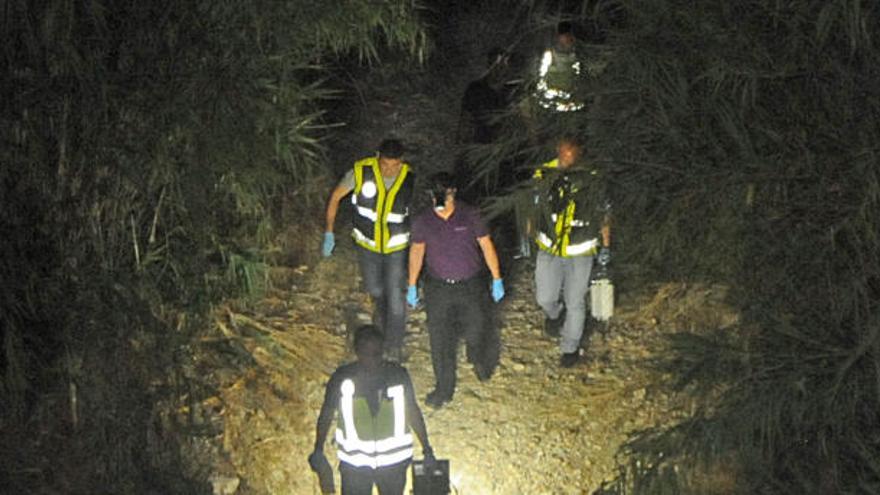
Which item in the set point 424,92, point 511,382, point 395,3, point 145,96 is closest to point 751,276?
point 145,96

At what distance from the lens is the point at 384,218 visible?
805 cm

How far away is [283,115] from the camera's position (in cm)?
773

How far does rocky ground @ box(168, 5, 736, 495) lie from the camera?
7559mm

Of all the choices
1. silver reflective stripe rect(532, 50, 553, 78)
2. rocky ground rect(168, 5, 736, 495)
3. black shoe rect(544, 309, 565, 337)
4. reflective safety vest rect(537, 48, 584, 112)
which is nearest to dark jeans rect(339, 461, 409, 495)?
rocky ground rect(168, 5, 736, 495)

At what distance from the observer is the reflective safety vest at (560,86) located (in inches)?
235

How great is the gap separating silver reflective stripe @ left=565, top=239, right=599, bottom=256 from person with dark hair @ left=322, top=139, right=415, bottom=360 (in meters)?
1.13

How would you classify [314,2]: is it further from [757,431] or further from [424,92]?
[424,92]

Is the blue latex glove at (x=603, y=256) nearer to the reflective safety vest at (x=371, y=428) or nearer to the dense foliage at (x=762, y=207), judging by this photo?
the dense foliage at (x=762, y=207)

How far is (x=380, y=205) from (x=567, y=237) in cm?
A: 128

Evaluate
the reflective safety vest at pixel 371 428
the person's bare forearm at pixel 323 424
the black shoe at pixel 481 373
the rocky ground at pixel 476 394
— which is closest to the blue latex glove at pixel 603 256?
the rocky ground at pixel 476 394

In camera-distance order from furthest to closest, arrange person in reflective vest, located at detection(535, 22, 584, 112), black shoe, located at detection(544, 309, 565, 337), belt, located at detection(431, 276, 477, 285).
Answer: black shoe, located at detection(544, 309, 565, 337) → belt, located at detection(431, 276, 477, 285) → person in reflective vest, located at detection(535, 22, 584, 112)

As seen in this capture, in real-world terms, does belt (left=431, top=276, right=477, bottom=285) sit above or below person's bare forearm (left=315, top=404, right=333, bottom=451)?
above

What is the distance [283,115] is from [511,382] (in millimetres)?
2652

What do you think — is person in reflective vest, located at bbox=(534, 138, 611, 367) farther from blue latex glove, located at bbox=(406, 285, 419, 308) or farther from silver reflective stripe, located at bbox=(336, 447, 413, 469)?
silver reflective stripe, located at bbox=(336, 447, 413, 469)
